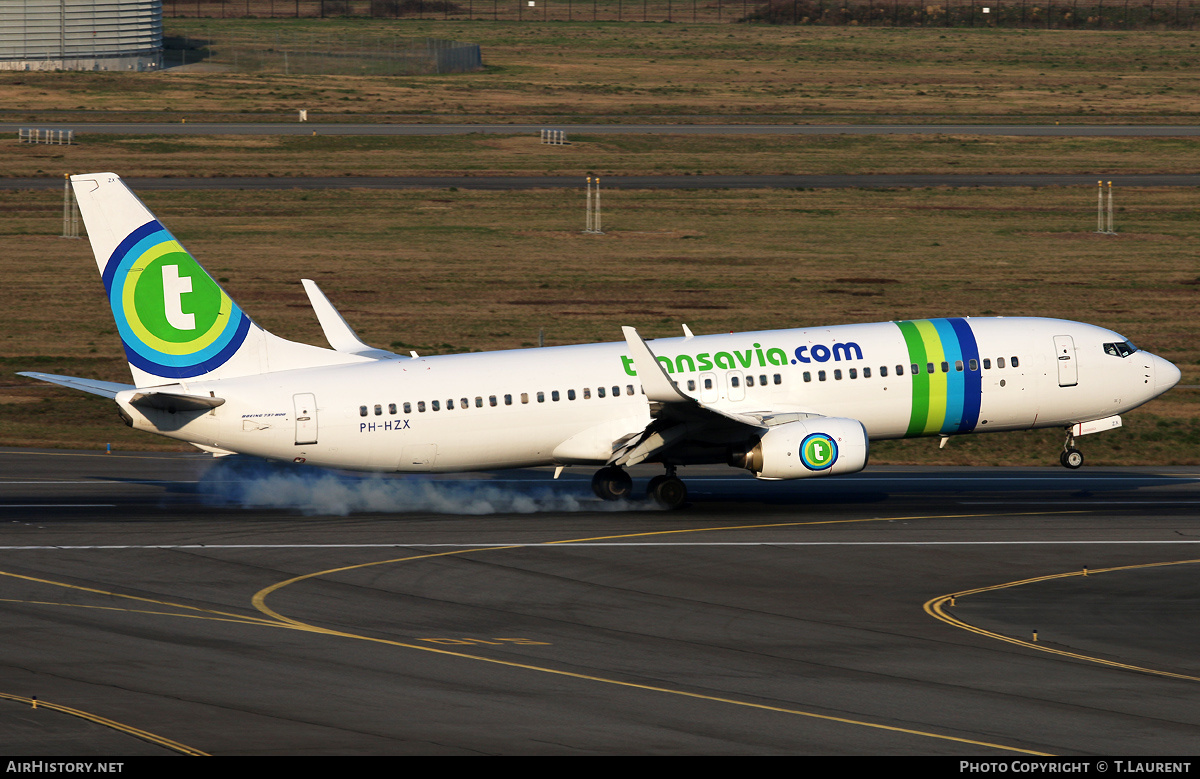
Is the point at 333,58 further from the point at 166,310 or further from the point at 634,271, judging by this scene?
the point at 166,310

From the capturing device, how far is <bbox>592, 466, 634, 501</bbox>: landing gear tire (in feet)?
127

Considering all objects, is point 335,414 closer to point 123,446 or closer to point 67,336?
point 123,446

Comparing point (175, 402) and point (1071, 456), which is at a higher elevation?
point (175, 402)

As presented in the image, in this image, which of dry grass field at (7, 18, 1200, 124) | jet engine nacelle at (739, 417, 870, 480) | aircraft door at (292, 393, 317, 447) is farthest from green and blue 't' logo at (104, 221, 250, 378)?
dry grass field at (7, 18, 1200, 124)

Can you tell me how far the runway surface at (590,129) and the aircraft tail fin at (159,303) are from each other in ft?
242

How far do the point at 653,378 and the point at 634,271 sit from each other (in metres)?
36.4

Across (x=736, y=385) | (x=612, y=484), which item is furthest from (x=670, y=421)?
(x=612, y=484)

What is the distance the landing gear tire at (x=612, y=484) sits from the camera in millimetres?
38781

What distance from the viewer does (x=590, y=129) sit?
112 meters

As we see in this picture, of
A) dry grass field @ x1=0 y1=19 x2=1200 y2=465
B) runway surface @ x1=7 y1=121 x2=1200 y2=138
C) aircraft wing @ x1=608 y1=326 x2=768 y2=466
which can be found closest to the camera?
aircraft wing @ x1=608 y1=326 x2=768 y2=466

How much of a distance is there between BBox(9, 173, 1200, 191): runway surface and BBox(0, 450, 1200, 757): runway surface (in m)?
50.2

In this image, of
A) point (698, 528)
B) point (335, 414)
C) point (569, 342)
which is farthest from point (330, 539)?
point (569, 342)

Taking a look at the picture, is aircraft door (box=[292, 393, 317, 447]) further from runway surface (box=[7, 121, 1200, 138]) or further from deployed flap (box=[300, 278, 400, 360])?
runway surface (box=[7, 121, 1200, 138])

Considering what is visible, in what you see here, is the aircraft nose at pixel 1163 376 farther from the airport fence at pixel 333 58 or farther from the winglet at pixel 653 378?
the airport fence at pixel 333 58
